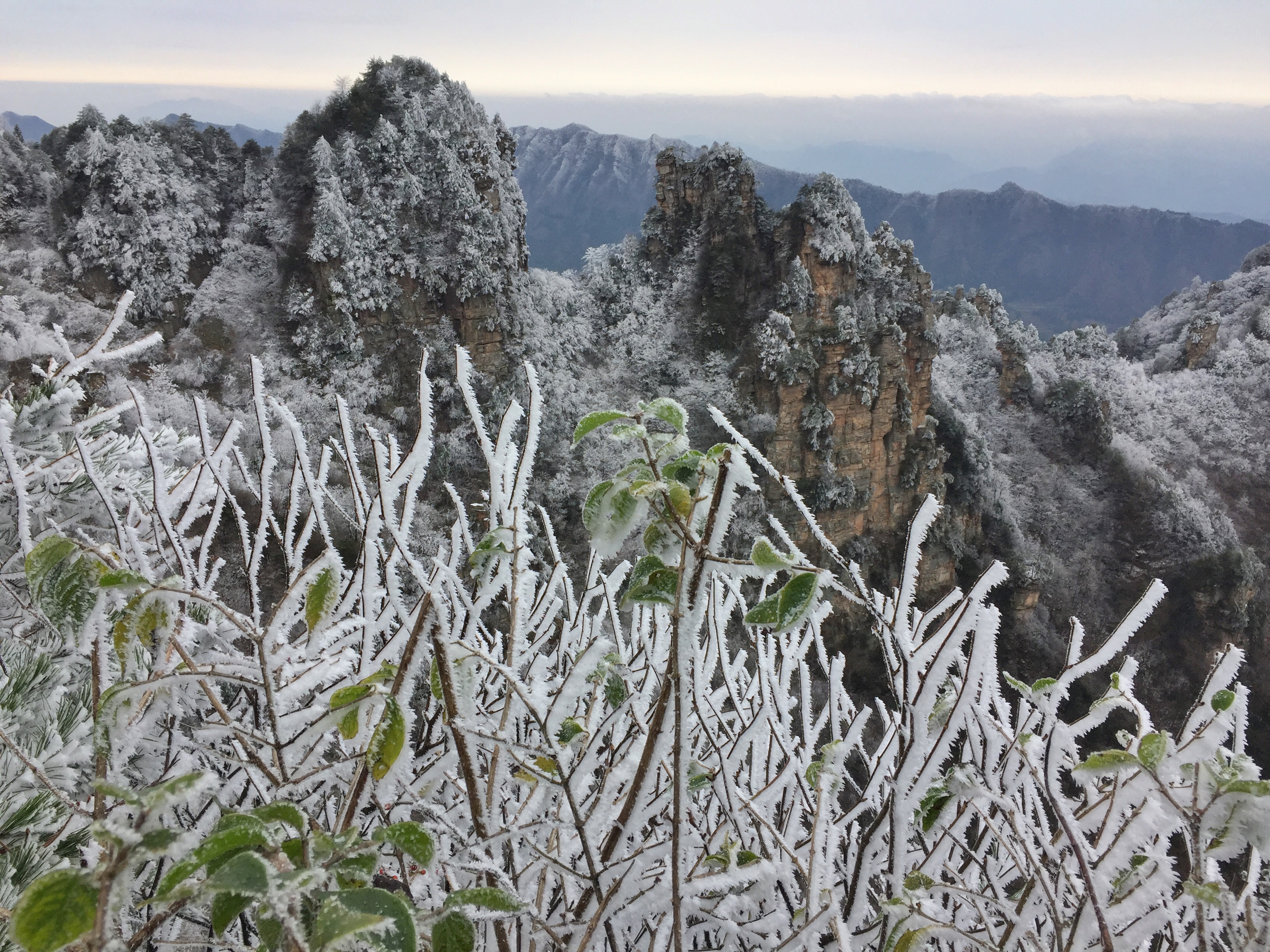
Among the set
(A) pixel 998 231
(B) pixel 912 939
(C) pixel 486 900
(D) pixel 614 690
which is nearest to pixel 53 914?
(C) pixel 486 900

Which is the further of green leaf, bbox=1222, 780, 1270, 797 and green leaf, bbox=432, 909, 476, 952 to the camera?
green leaf, bbox=1222, 780, 1270, 797

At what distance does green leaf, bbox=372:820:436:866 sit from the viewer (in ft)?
1.71

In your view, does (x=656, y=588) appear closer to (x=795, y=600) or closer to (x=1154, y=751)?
(x=795, y=600)

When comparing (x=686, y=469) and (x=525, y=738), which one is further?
(x=525, y=738)

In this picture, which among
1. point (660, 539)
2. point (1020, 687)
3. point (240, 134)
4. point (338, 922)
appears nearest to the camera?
point (338, 922)

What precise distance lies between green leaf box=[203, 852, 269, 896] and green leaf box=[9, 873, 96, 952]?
0.07 m

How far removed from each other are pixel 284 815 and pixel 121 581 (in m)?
0.24

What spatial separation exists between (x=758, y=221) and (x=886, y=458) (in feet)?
16.0

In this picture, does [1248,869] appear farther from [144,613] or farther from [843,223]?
[843,223]

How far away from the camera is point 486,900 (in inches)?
22.7

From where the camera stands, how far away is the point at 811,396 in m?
11.2

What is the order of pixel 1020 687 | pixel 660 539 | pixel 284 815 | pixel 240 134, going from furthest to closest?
1. pixel 240 134
2. pixel 1020 687
3. pixel 660 539
4. pixel 284 815

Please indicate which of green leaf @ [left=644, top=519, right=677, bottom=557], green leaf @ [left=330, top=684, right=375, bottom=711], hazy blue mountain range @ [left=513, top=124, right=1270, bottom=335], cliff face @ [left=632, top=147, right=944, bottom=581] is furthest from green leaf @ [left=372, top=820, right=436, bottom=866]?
hazy blue mountain range @ [left=513, top=124, right=1270, bottom=335]

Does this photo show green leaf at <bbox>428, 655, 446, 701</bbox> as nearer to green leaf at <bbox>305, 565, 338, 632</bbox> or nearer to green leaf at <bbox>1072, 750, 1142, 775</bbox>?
green leaf at <bbox>305, 565, 338, 632</bbox>
